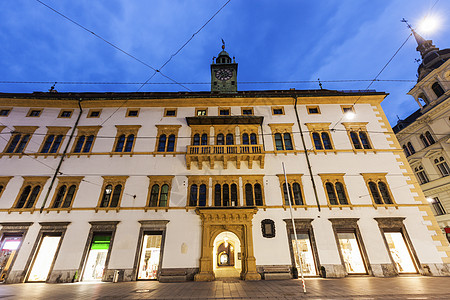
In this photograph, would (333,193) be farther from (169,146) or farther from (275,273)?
(169,146)

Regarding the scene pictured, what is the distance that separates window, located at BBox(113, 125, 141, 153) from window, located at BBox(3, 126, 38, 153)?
8381mm

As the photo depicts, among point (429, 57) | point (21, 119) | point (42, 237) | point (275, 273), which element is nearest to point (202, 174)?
point (275, 273)

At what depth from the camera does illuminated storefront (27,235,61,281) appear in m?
13.7

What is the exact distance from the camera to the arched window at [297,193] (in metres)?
15.6

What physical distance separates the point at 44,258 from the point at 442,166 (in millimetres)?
44246

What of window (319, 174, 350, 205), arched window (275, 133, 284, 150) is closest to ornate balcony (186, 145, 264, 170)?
arched window (275, 133, 284, 150)

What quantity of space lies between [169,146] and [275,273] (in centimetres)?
1360

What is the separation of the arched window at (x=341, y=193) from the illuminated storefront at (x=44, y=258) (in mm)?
22588

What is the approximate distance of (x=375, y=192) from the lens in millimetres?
15797

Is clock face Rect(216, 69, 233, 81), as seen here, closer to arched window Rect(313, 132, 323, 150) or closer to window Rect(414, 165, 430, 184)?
Result: arched window Rect(313, 132, 323, 150)

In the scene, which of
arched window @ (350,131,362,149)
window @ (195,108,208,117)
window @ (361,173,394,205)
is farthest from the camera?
window @ (195,108,208,117)

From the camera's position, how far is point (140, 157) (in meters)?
17.5

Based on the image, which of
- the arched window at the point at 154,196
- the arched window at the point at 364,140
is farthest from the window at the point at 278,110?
the arched window at the point at 154,196

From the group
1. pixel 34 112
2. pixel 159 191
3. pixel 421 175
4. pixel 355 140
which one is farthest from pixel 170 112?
pixel 421 175
